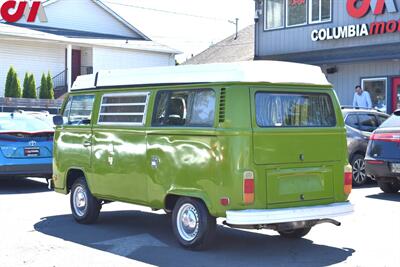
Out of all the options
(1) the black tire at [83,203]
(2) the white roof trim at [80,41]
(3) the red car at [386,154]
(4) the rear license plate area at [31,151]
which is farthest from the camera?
(2) the white roof trim at [80,41]

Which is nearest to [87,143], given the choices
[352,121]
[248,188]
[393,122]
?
[248,188]

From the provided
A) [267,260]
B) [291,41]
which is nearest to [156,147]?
[267,260]

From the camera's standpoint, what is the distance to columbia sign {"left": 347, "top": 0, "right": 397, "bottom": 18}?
18.5 metres

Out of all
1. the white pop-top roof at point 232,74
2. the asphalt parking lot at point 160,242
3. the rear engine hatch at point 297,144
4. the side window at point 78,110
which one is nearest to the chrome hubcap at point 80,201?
the asphalt parking lot at point 160,242

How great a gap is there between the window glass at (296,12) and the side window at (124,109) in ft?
47.0

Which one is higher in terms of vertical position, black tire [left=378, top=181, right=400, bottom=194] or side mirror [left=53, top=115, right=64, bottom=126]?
side mirror [left=53, top=115, right=64, bottom=126]

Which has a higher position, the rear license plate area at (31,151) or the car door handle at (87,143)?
the car door handle at (87,143)

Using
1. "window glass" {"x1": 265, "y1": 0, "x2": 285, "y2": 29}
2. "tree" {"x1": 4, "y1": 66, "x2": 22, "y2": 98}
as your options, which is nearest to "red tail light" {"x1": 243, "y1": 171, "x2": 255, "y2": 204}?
"window glass" {"x1": 265, "y1": 0, "x2": 285, "y2": 29}

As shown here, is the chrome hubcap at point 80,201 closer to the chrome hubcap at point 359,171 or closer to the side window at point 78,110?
the side window at point 78,110

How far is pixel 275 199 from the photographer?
6.69 metres

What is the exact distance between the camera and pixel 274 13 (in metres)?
22.6

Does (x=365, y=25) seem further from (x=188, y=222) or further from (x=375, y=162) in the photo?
(x=188, y=222)

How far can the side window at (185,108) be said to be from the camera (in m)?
6.90

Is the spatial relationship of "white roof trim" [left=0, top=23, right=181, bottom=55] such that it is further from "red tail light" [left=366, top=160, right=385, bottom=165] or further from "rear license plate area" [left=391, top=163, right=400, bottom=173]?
"rear license plate area" [left=391, top=163, right=400, bottom=173]
